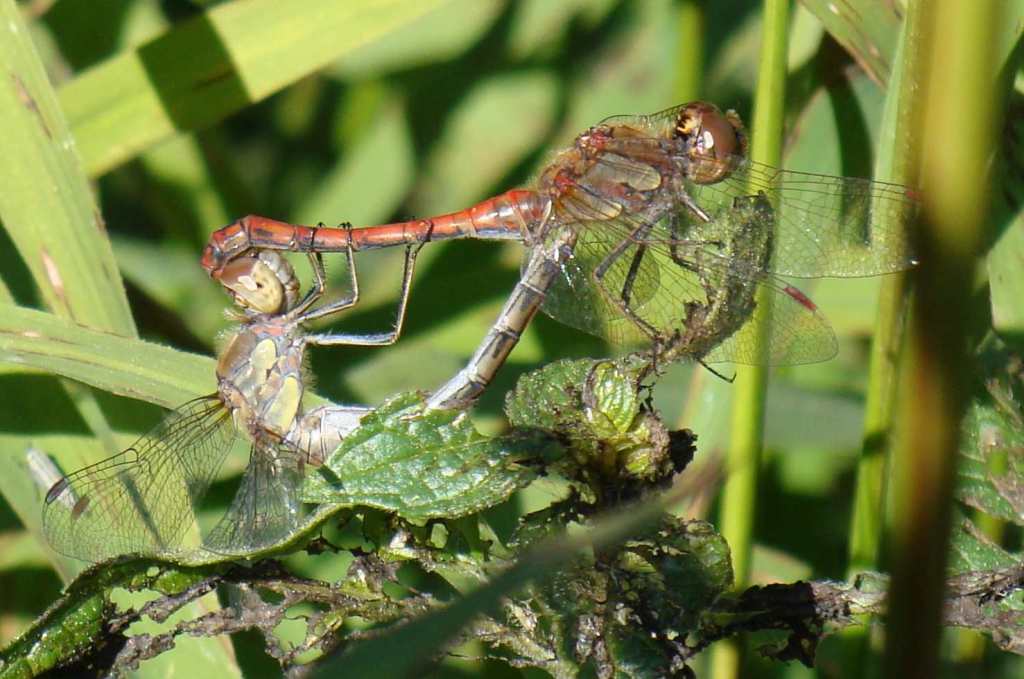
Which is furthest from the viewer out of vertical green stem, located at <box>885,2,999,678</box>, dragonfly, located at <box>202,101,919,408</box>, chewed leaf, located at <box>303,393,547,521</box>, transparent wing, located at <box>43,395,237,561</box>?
dragonfly, located at <box>202,101,919,408</box>

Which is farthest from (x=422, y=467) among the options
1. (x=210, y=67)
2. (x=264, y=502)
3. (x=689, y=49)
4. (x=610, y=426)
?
(x=689, y=49)

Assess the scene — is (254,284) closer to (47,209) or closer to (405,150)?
(47,209)

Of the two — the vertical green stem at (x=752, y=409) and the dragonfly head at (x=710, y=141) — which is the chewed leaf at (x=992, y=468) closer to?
the vertical green stem at (x=752, y=409)

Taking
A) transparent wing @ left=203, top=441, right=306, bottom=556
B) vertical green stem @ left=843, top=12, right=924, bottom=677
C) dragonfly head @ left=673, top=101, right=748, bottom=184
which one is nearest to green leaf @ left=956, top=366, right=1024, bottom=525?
vertical green stem @ left=843, top=12, right=924, bottom=677

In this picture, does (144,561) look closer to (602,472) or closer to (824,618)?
(602,472)

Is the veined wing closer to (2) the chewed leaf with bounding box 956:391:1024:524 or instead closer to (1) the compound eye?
(2) the chewed leaf with bounding box 956:391:1024:524

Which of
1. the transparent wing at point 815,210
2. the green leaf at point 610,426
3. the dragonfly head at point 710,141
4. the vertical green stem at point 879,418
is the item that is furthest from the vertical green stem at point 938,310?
the dragonfly head at point 710,141
